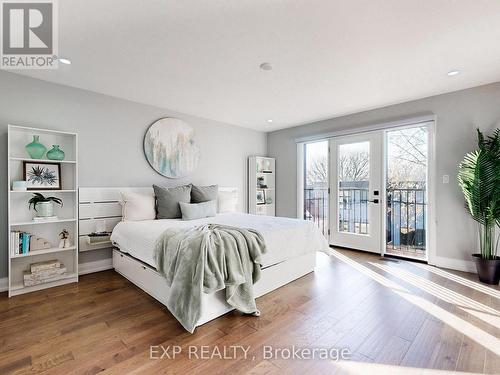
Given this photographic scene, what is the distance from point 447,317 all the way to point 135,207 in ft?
11.5

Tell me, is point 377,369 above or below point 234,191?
below

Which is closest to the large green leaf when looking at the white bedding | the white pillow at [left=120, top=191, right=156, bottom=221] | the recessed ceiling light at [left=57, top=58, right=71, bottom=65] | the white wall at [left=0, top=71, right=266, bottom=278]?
the white bedding

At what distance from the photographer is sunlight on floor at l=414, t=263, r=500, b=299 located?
2545 mm

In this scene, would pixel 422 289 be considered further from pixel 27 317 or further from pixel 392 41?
pixel 27 317

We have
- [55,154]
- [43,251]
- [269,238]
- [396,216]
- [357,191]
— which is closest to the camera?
[269,238]

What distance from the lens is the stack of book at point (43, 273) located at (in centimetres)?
259

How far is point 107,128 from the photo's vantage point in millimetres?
3336

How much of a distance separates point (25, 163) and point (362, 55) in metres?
3.74

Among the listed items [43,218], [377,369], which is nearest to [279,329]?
[377,369]

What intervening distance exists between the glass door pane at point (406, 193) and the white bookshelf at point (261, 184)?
2297 mm

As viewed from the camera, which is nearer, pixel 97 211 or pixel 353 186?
pixel 97 211

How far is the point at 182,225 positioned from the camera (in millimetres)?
2854

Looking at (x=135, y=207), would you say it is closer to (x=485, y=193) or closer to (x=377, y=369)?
(x=377, y=369)

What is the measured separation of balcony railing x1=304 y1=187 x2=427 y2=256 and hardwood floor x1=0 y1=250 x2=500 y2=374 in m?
1.26
